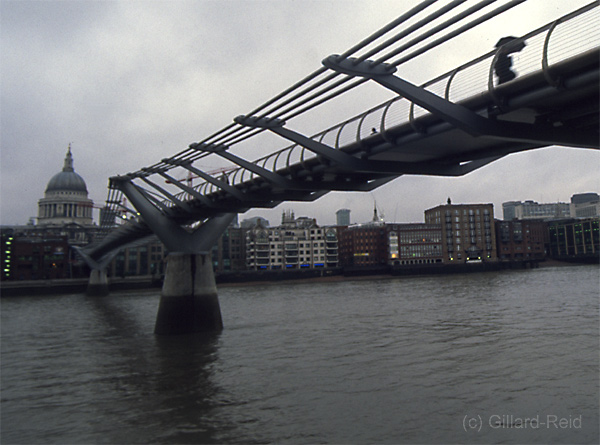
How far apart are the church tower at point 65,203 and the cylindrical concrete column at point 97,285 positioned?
73306mm

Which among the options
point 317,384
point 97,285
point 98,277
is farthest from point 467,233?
point 317,384

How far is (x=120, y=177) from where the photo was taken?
30.1m

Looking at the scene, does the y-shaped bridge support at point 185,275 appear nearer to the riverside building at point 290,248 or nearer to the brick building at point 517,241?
the riverside building at point 290,248

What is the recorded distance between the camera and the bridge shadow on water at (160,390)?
36.2 ft

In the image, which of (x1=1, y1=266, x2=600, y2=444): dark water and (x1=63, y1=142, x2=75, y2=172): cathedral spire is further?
(x1=63, y1=142, x2=75, y2=172): cathedral spire

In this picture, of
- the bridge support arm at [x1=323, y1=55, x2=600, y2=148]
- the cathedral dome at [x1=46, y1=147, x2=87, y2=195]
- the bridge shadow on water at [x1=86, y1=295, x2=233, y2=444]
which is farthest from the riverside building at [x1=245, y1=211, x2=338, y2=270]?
the bridge support arm at [x1=323, y1=55, x2=600, y2=148]

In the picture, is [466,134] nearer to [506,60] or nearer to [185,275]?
[506,60]

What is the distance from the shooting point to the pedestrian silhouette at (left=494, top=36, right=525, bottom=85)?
8930 mm

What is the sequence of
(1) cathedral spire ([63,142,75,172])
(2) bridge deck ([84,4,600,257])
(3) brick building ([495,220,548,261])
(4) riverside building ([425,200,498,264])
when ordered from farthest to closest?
(1) cathedral spire ([63,142,75,172])
(3) brick building ([495,220,548,261])
(4) riverside building ([425,200,498,264])
(2) bridge deck ([84,4,600,257])

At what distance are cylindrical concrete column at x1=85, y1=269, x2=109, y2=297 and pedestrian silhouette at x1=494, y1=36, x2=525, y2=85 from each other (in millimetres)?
73623

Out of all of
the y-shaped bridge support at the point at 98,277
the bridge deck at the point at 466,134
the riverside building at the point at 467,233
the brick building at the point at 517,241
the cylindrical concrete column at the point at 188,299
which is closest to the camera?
the bridge deck at the point at 466,134

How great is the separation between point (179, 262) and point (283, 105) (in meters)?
16.8

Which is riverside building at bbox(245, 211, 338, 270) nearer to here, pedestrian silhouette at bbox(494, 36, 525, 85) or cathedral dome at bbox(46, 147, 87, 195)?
cathedral dome at bbox(46, 147, 87, 195)

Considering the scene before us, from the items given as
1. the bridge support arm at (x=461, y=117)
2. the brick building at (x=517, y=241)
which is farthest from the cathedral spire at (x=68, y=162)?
the bridge support arm at (x=461, y=117)
